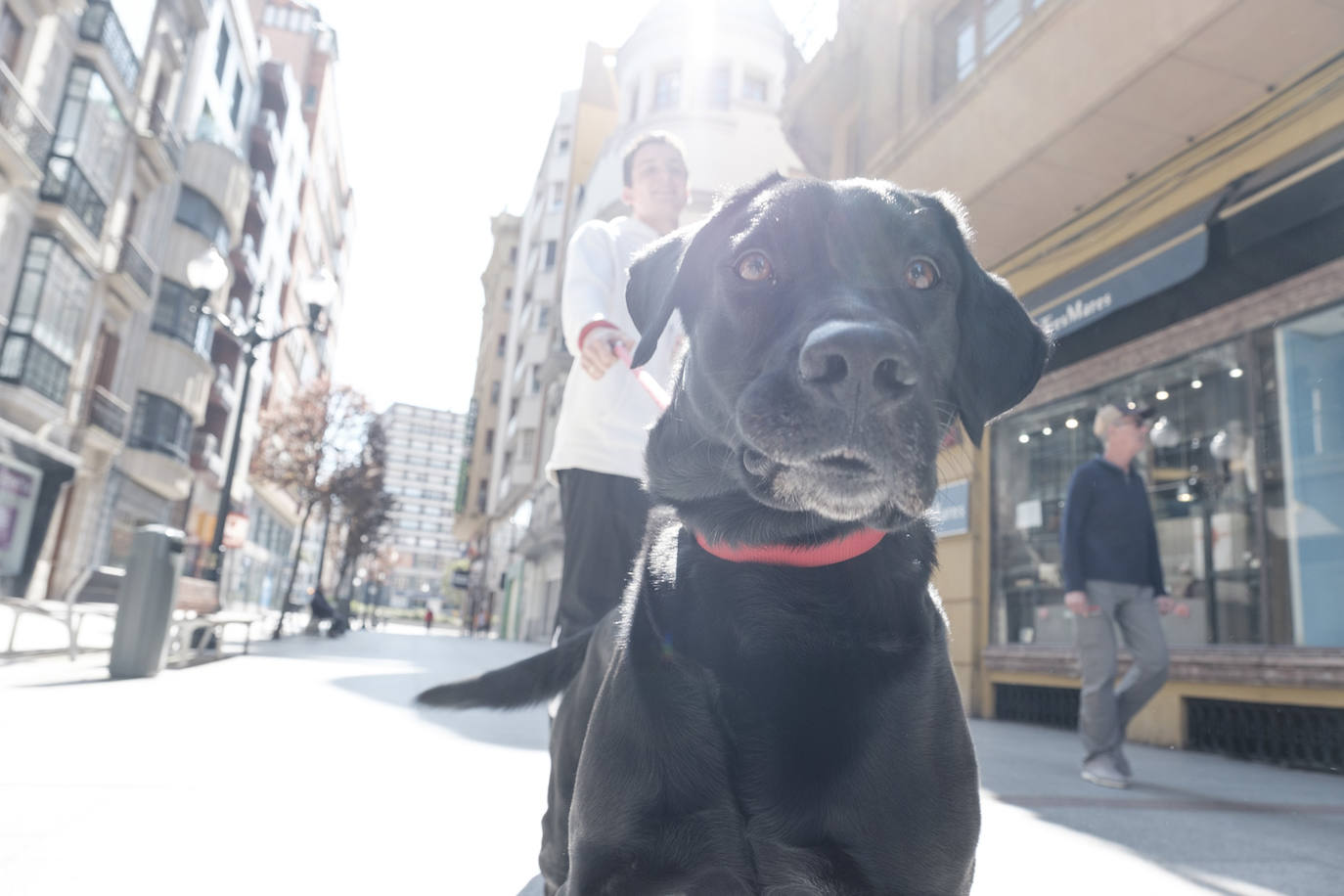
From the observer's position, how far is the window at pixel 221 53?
28989 mm

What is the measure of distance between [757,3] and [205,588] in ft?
93.4

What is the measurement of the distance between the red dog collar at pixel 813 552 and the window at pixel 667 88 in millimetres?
31038

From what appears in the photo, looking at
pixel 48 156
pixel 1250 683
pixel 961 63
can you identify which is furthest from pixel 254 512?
pixel 1250 683

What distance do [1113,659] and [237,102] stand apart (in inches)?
1361

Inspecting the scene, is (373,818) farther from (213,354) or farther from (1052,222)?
(213,354)

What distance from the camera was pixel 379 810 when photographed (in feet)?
11.2

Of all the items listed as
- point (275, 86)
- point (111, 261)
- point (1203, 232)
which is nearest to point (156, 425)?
point (111, 261)

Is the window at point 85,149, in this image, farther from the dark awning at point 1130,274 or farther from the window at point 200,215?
the dark awning at point 1130,274

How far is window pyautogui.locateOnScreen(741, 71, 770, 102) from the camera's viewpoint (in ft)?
100

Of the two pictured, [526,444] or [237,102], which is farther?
[526,444]

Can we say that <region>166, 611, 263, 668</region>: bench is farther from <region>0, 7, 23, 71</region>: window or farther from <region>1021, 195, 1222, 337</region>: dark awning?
<region>0, 7, 23, 71</region>: window

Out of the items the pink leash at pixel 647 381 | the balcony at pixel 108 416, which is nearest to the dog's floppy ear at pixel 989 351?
the pink leash at pixel 647 381

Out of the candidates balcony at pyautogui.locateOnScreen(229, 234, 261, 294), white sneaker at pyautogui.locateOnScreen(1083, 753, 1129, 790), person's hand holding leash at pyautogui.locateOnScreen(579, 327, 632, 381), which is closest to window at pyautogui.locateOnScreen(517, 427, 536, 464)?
balcony at pyautogui.locateOnScreen(229, 234, 261, 294)

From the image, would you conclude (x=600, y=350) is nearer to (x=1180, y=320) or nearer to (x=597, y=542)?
(x=597, y=542)
